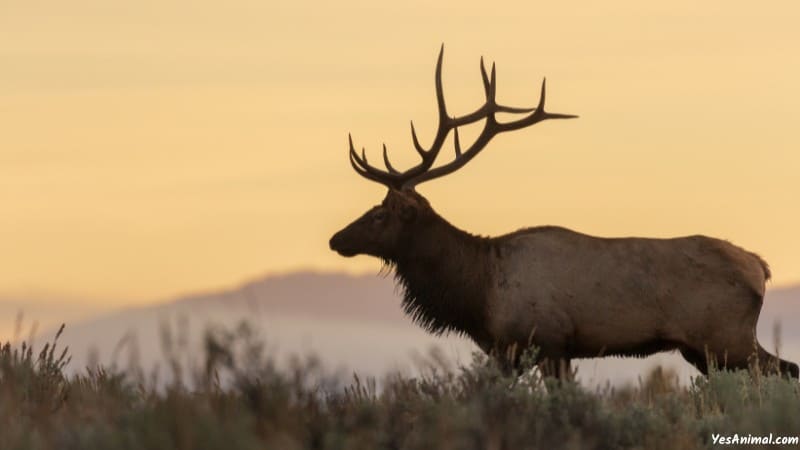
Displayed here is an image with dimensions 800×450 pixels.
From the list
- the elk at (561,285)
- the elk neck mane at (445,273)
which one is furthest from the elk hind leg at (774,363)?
the elk neck mane at (445,273)

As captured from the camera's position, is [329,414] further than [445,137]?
No

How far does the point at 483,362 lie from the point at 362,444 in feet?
5.46

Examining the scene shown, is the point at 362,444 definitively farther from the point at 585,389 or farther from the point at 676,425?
the point at 676,425

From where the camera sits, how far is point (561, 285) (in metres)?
13.0

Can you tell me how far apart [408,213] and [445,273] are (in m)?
0.64

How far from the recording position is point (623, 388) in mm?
11312

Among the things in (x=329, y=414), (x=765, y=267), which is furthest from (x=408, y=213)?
(x=329, y=414)

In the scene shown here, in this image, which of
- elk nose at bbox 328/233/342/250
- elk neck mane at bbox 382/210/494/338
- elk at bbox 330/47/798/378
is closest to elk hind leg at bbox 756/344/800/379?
elk at bbox 330/47/798/378

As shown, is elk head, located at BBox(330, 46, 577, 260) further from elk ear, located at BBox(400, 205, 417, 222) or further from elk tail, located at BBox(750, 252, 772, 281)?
elk tail, located at BBox(750, 252, 772, 281)

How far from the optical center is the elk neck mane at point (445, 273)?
13.3 m

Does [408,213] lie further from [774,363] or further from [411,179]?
[774,363]

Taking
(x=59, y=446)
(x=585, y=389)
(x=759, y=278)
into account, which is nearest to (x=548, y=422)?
(x=585, y=389)

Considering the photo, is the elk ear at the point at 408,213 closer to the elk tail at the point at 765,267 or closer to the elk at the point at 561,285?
the elk at the point at 561,285

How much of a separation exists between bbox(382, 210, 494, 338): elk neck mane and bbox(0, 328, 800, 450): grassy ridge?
12.1 ft
